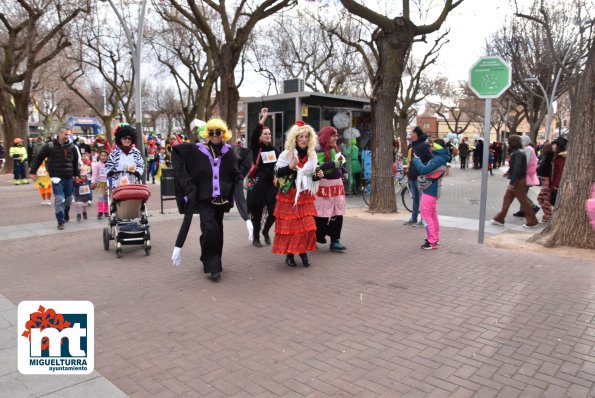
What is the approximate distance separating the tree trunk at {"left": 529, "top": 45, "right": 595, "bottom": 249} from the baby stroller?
20.3 feet

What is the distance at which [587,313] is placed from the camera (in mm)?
4789

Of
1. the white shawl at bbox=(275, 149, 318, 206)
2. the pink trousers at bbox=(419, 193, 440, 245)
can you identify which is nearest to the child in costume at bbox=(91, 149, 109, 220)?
Result: the white shawl at bbox=(275, 149, 318, 206)

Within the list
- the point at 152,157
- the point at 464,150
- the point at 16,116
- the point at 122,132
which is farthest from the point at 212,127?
the point at 464,150

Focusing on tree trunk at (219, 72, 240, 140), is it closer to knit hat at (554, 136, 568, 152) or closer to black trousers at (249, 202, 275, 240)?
black trousers at (249, 202, 275, 240)

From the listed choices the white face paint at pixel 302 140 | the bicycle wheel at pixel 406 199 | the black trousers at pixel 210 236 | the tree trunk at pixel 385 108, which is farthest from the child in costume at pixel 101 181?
the bicycle wheel at pixel 406 199

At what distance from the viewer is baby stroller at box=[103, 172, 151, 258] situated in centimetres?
709

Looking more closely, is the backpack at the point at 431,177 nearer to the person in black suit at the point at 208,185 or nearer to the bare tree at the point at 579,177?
the bare tree at the point at 579,177

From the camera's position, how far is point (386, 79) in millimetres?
10586

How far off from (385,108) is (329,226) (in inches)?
173

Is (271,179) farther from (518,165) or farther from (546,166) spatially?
(546,166)

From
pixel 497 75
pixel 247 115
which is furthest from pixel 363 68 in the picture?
pixel 497 75

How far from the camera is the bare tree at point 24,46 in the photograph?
2022 cm

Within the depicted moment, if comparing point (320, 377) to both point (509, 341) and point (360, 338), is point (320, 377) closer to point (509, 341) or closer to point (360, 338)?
point (360, 338)

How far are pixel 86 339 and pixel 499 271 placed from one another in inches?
198
